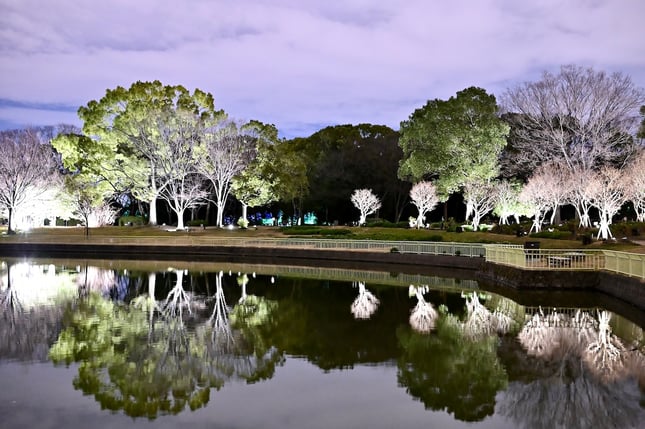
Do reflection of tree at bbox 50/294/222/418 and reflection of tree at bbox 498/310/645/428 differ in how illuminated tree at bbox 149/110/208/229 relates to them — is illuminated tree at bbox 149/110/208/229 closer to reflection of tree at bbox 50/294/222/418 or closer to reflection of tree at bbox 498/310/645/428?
reflection of tree at bbox 50/294/222/418

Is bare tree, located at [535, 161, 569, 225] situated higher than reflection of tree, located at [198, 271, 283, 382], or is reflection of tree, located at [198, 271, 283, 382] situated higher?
bare tree, located at [535, 161, 569, 225]

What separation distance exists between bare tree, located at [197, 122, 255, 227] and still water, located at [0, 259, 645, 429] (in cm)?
3029

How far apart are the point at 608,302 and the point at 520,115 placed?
99.3ft

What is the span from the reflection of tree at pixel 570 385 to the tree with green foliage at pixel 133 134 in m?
43.1

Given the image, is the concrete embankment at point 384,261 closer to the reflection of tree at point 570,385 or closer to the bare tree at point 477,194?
the reflection of tree at point 570,385

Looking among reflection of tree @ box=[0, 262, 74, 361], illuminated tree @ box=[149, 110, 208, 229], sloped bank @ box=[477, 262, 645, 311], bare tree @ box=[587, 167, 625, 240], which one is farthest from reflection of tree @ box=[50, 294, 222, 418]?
illuminated tree @ box=[149, 110, 208, 229]

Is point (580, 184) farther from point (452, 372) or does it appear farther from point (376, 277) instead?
point (452, 372)

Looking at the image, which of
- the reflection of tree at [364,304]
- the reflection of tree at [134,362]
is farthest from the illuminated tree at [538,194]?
the reflection of tree at [134,362]

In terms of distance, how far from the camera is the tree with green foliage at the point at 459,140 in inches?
1884

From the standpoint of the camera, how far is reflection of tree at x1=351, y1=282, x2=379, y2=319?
65.9 feet

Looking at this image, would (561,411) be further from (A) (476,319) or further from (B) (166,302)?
(B) (166,302)

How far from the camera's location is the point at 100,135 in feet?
178

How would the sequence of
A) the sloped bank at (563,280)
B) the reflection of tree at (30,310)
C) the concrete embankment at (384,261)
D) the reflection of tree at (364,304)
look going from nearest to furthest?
the reflection of tree at (30,310), the reflection of tree at (364,304), the sloped bank at (563,280), the concrete embankment at (384,261)

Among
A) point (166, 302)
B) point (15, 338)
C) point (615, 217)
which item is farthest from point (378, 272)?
point (615, 217)
